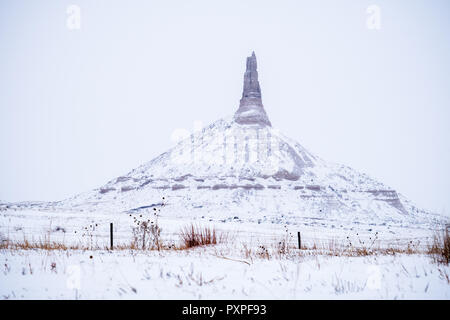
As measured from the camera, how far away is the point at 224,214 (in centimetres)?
5419

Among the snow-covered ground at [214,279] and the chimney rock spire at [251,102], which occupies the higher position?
the chimney rock spire at [251,102]

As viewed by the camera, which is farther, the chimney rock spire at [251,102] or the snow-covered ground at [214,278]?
the chimney rock spire at [251,102]

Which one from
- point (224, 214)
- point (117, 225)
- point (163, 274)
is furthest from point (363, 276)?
point (224, 214)

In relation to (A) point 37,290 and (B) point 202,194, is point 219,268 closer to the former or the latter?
(A) point 37,290

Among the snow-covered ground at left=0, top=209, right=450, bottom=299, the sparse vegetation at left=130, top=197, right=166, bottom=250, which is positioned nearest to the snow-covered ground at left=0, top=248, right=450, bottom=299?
the snow-covered ground at left=0, top=209, right=450, bottom=299

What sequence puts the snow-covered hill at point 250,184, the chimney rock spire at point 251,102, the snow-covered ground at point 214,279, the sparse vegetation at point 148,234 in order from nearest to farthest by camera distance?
the snow-covered ground at point 214,279, the sparse vegetation at point 148,234, the snow-covered hill at point 250,184, the chimney rock spire at point 251,102

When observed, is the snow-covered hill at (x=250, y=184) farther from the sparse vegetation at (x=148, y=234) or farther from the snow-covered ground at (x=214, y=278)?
the snow-covered ground at (x=214, y=278)

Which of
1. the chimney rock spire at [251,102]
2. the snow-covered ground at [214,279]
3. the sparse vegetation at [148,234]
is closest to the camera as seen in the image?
the snow-covered ground at [214,279]

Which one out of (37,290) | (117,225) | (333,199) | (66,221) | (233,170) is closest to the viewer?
(37,290)

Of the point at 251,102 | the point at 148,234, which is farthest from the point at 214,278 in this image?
the point at 251,102

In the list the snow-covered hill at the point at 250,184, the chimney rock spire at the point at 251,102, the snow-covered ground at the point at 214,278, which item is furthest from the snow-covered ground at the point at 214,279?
the chimney rock spire at the point at 251,102

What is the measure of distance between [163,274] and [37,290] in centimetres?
183

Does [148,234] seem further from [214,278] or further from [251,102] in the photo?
[251,102]
